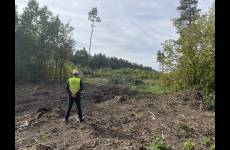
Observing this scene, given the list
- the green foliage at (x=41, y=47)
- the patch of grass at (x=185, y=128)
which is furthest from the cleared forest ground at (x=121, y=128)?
the green foliage at (x=41, y=47)

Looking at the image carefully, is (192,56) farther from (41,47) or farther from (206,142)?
(41,47)

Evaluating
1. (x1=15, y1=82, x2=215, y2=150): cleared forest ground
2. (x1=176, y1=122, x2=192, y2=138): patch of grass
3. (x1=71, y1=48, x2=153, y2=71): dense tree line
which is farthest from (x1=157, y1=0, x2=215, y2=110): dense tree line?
(x1=71, y1=48, x2=153, y2=71): dense tree line

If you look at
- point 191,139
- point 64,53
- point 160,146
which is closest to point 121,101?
point 191,139

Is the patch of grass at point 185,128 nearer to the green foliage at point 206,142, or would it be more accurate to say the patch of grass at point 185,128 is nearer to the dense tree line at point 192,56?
the green foliage at point 206,142

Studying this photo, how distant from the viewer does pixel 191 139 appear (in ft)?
28.9

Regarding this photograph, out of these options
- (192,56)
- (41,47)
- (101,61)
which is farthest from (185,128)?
(101,61)

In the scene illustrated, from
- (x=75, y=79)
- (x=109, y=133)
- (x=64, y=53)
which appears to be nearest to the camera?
(x=109, y=133)

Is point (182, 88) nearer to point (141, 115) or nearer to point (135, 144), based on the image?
point (141, 115)

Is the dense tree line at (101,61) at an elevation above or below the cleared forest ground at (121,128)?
above
